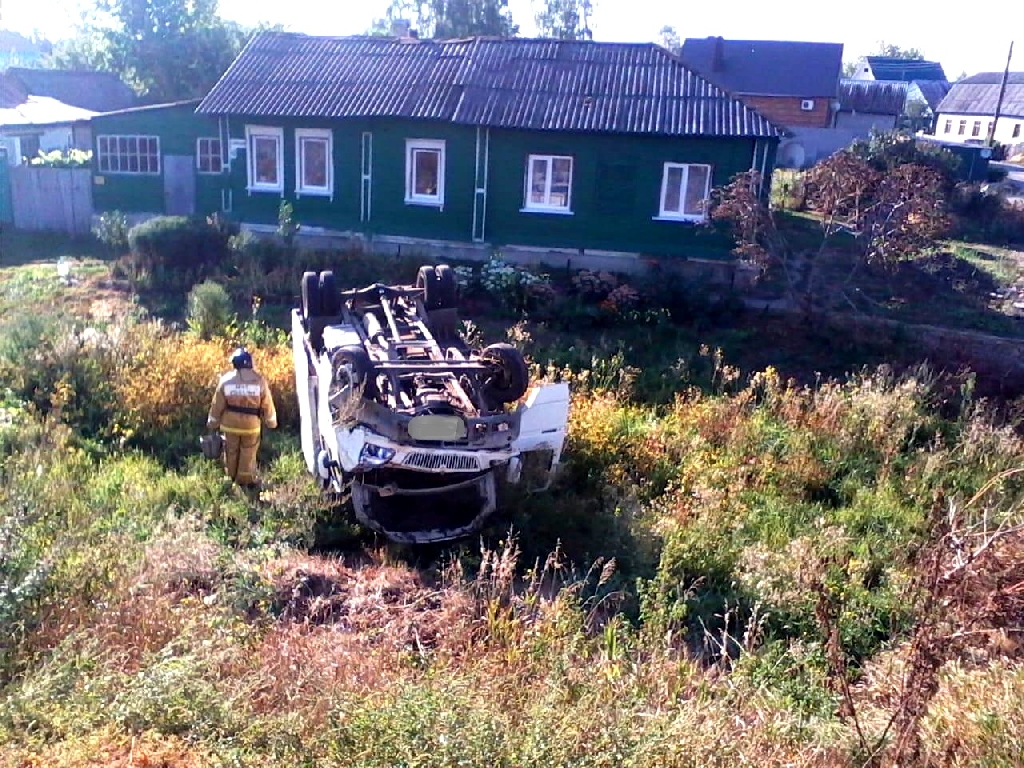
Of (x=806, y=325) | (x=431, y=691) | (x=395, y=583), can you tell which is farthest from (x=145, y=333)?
(x=806, y=325)

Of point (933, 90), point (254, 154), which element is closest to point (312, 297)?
point (254, 154)

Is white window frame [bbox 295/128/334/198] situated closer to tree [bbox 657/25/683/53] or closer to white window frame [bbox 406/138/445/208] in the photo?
white window frame [bbox 406/138/445/208]

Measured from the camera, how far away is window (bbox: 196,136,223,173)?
2005cm

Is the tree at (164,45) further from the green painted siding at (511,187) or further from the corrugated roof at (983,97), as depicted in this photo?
the corrugated roof at (983,97)

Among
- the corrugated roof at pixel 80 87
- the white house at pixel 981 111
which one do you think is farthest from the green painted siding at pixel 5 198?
the white house at pixel 981 111

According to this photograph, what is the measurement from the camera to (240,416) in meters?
8.09

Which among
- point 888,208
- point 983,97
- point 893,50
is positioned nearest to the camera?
point 888,208

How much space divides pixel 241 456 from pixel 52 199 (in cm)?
1529

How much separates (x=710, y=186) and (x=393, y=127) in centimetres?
634

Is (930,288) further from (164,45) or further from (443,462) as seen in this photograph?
(164,45)

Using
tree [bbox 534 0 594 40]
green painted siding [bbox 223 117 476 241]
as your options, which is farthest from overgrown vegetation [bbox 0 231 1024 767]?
tree [bbox 534 0 594 40]

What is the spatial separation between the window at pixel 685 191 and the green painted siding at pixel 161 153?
30.8ft

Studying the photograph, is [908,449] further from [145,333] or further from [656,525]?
[145,333]

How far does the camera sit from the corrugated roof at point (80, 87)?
34.8 meters
